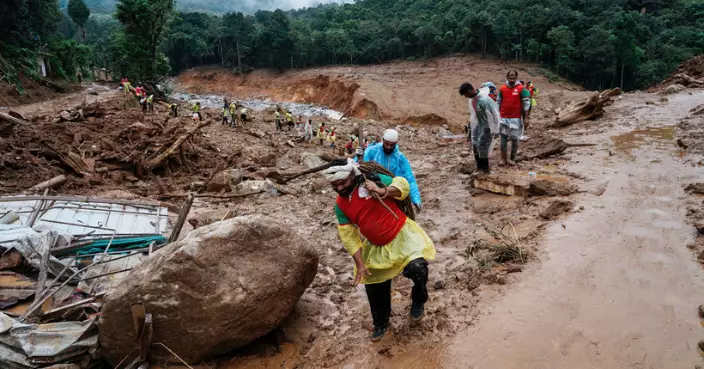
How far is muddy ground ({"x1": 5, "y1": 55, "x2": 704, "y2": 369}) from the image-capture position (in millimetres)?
2721

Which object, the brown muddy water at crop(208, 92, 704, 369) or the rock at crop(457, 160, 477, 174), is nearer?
the brown muddy water at crop(208, 92, 704, 369)

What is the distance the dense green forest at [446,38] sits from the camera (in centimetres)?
2633

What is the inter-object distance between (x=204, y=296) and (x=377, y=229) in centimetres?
151

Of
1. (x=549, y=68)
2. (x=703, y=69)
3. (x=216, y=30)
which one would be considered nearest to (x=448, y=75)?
(x=549, y=68)

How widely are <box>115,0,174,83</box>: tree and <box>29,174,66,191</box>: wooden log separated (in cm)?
2161

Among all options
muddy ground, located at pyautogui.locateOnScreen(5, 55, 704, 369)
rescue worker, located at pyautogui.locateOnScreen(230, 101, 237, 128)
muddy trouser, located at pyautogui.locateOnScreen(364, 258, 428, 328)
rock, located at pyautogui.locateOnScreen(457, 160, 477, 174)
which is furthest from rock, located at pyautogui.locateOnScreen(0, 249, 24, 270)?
rescue worker, located at pyautogui.locateOnScreen(230, 101, 237, 128)

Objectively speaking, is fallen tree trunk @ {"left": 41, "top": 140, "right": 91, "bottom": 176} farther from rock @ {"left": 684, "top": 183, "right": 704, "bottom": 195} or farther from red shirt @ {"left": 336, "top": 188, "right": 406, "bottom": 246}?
rock @ {"left": 684, "top": 183, "right": 704, "bottom": 195}

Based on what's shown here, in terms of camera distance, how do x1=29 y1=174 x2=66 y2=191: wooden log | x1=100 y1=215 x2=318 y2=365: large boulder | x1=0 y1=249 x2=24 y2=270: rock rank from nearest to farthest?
x1=100 y1=215 x2=318 y2=365: large boulder < x1=0 y1=249 x2=24 y2=270: rock < x1=29 y1=174 x2=66 y2=191: wooden log

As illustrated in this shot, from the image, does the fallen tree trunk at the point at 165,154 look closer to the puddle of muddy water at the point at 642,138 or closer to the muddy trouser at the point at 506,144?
the muddy trouser at the point at 506,144

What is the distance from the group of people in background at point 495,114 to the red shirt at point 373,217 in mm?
3303

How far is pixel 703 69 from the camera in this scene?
64.3ft

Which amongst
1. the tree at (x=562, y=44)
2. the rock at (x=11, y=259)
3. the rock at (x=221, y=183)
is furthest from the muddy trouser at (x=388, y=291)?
the tree at (x=562, y=44)

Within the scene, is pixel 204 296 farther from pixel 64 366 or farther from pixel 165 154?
pixel 165 154

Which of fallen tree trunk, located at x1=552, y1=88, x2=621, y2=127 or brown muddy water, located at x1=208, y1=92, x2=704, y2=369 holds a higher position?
fallen tree trunk, located at x1=552, y1=88, x2=621, y2=127
